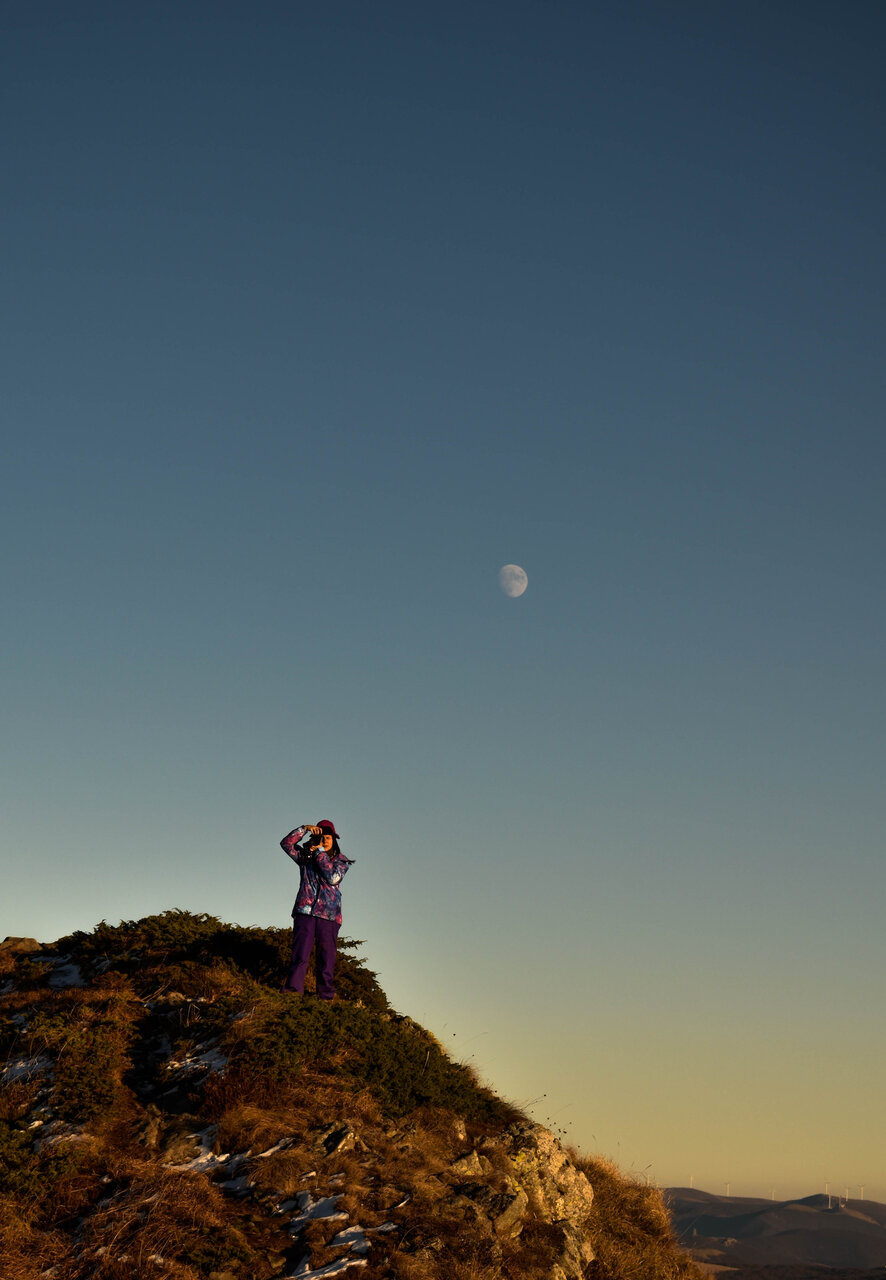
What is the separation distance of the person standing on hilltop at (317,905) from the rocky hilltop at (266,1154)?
0.81m

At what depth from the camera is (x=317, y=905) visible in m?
16.6

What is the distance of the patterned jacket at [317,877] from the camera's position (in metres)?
16.7

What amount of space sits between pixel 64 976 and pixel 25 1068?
6.06m

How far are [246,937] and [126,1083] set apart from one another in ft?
19.3

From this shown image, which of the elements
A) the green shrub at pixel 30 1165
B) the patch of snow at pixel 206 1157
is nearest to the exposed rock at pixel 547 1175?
the patch of snow at pixel 206 1157

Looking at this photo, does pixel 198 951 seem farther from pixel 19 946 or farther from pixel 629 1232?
pixel 629 1232

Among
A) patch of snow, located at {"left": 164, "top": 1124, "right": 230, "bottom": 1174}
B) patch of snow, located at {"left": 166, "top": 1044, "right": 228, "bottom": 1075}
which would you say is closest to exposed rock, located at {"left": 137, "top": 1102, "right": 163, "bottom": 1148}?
patch of snow, located at {"left": 164, "top": 1124, "right": 230, "bottom": 1174}

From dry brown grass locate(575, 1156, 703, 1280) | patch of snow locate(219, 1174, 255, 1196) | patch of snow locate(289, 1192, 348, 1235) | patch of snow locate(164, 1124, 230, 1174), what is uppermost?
patch of snow locate(164, 1124, 230, 1174)

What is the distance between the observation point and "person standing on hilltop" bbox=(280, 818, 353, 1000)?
651 inches

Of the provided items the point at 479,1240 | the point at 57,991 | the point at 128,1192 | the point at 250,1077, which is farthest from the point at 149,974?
the point at 479,1240

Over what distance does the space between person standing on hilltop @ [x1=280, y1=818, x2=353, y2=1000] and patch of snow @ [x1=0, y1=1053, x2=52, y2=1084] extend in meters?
4.07

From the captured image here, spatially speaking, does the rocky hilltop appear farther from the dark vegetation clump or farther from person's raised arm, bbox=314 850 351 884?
person's raised arm, bbox=314 850 351 884

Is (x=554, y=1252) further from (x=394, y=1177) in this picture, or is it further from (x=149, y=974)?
(x=149, y=974)

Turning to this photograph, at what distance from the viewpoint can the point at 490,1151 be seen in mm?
14188
